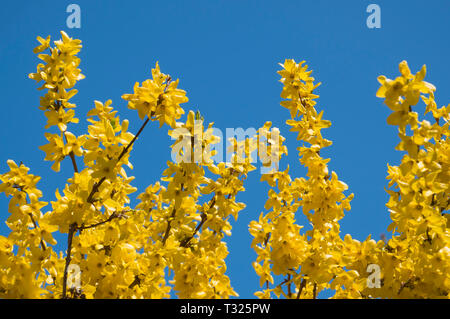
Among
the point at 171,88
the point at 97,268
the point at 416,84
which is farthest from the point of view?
the point at 97,268

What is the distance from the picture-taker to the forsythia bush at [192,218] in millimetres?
2455

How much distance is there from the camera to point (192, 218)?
2.92 metres

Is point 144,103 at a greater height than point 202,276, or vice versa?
point 144,103

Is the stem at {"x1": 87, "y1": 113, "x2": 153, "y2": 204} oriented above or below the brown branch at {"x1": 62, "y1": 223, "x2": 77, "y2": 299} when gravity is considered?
above

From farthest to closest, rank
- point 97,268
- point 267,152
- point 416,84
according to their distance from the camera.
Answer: point 267,152 < point 97,268 < point 416,84

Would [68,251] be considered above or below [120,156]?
below

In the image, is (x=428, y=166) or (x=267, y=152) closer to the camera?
(x=428, y=166)

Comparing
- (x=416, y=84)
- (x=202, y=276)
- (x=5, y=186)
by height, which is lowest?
(x=202, y=276)

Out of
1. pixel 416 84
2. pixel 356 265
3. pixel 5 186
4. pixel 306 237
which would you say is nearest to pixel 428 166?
pixel 416 84

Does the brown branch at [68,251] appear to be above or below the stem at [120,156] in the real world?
below

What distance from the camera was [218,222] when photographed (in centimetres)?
308

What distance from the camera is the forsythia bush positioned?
2455 millimetres

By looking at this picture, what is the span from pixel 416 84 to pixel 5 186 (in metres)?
2.42

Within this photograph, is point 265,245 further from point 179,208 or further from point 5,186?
point 5,186
